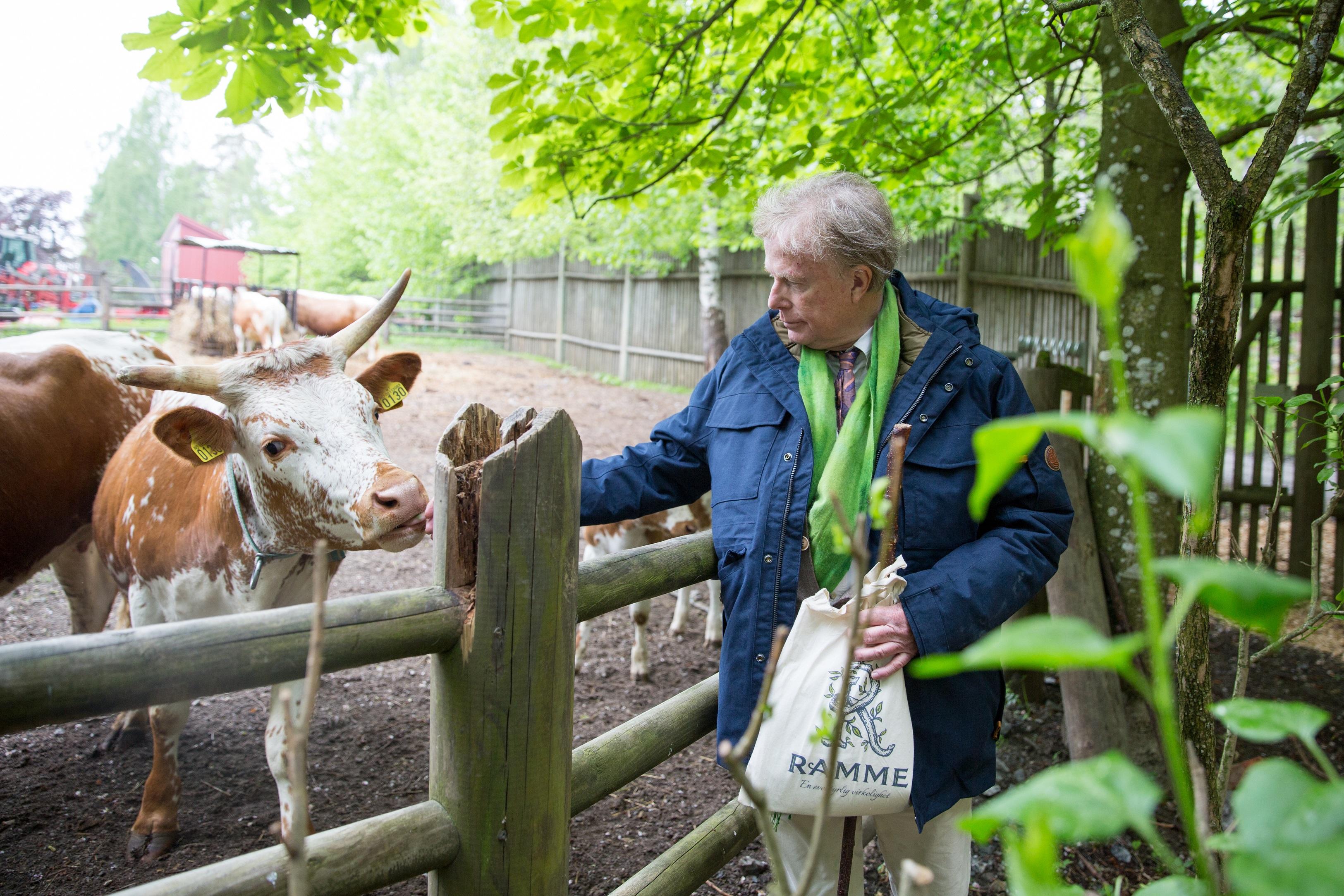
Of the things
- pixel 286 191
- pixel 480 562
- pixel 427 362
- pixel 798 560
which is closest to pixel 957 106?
pixel 798 560

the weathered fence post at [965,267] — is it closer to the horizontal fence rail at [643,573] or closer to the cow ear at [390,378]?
the cow ear at [390,378]

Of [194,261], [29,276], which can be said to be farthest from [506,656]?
[194,261]

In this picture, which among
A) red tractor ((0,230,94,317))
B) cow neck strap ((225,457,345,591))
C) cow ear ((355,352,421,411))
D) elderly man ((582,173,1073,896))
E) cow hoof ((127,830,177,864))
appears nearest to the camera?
elderly man ((582,173,1073,896))

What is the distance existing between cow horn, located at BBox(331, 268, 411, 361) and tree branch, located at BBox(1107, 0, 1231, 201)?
6.57ft

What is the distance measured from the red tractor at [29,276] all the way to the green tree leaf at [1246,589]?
25917mm

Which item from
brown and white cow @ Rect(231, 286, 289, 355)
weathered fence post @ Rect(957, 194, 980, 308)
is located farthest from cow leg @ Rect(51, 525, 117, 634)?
brown and white cow @ Rect(231, 286, 289, 355)

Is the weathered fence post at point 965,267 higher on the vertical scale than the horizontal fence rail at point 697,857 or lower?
higher

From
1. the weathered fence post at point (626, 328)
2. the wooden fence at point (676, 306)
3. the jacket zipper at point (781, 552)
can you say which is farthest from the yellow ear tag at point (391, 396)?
the weathered fence post at point (626, 328)

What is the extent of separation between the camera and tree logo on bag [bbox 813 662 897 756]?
183 cm

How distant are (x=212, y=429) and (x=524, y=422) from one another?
4.21 feet

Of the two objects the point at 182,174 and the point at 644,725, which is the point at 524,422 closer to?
the point at 644,725

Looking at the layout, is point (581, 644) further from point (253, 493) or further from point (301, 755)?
point (301, 755)

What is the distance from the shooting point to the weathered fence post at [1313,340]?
4457 mm

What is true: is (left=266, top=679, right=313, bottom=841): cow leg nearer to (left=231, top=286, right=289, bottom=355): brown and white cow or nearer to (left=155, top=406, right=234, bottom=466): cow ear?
(left=155, top=406, right=234, bottom=466): cow ear
